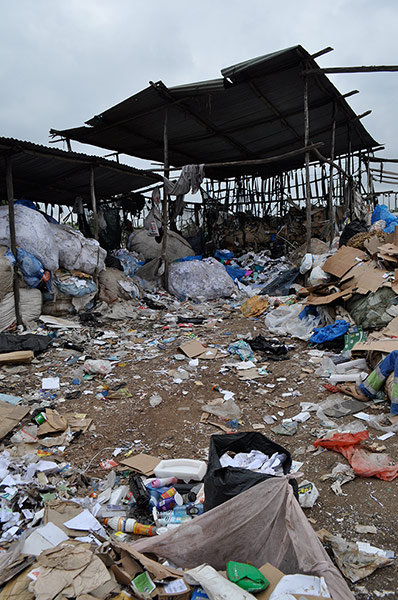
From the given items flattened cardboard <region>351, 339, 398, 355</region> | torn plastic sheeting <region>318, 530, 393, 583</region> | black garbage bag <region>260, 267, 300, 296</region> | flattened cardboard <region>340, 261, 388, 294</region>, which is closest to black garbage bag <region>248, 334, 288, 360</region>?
flattened cardboard <region>351, 339, 398, 355</region>

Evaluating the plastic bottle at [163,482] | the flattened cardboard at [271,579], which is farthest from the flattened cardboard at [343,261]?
the flattened cardboard at [271,579]

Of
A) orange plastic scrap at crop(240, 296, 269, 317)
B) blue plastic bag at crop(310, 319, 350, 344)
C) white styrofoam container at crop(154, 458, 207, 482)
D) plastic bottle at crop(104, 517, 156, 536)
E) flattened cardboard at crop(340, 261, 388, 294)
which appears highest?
flattened cardboard at crop(340, 261, 388, 294)

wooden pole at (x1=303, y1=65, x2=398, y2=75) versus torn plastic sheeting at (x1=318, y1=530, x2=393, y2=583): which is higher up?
wooden pole at (x1=303, y1=65, x2=398, y2=75)

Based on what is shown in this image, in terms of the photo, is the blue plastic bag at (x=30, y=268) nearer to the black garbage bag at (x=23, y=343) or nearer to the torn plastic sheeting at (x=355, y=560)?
the black garbage bag at (x=23, y=343)

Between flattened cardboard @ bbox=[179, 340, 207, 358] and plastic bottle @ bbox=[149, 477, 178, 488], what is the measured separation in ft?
8.26

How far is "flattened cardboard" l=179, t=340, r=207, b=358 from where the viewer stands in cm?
493

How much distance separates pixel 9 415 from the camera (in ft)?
10.7

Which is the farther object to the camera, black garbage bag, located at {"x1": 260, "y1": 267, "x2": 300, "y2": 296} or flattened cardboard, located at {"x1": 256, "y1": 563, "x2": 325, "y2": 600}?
black garbage bag, located at {"x1": 260, "y1": 267, "x2": 300, "y2": 296}

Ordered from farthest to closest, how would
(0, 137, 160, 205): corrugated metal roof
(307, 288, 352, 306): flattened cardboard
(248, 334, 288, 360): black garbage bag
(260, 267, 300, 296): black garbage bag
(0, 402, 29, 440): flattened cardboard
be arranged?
(260, 267, 300, 296): black garbage bag, (0, 137, 160, 205): corrugated metal roof, (307, 288, 352, 306): flattened cardboard, (248, 334, 288, 360): black garbage bag, (0, 402, 29, 440): flattened cardboard

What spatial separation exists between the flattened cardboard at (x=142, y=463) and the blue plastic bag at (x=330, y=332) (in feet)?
9.78

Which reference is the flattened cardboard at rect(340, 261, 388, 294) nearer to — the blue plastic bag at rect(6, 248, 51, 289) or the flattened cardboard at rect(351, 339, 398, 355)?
the flattened cardboard at rect(351, 339, 398, 355)

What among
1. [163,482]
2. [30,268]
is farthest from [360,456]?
[30,268]

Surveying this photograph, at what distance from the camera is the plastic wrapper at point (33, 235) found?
6170mm

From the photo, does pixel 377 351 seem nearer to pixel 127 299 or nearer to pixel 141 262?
pixel 127 299
